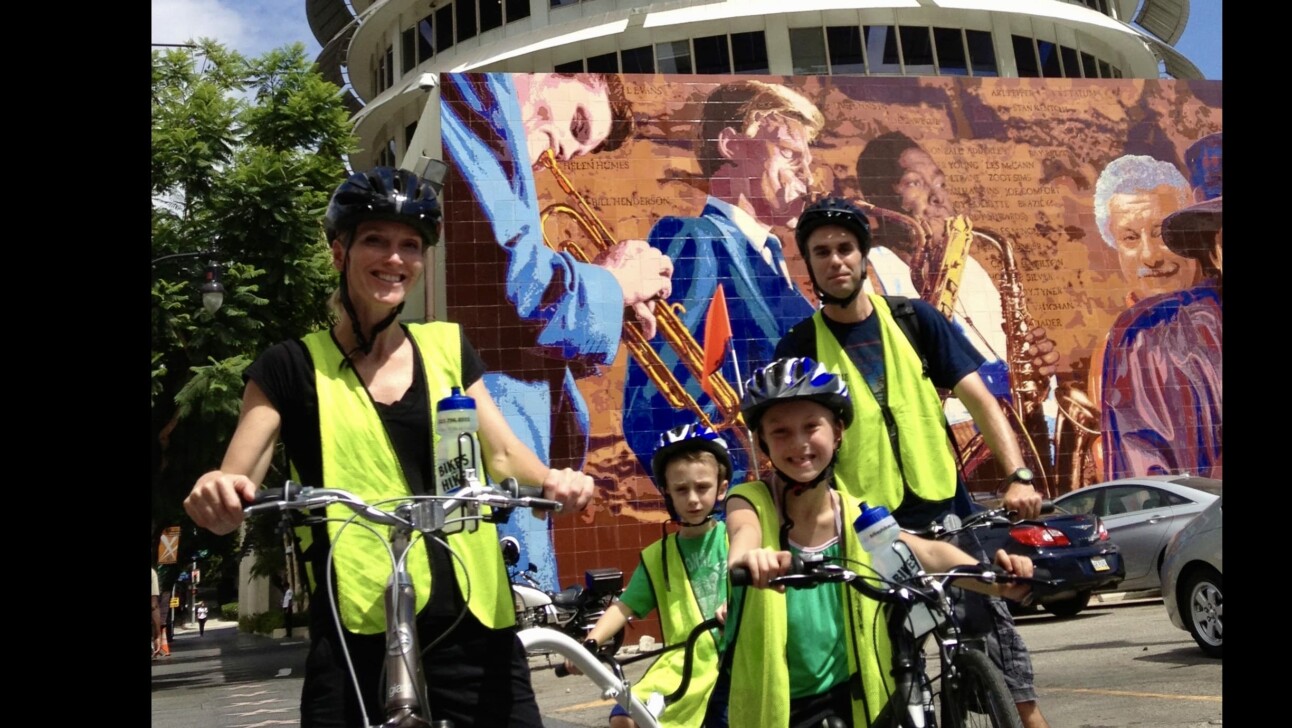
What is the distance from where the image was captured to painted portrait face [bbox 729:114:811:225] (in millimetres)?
22359

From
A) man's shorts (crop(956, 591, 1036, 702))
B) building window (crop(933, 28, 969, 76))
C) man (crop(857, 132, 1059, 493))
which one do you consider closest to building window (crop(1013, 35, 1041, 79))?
building window (crop(933, 28, 969, 76))

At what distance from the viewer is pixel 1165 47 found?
35.2 metres

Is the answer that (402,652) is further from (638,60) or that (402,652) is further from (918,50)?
(918,50)

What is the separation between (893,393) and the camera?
14.9 ft

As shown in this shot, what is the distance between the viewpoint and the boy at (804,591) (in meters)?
3.73

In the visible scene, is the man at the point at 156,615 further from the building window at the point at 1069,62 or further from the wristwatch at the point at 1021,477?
the building window at the point at 1069,62

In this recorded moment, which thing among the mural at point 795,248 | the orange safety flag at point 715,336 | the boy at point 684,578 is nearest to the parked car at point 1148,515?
the mural at point 795,248

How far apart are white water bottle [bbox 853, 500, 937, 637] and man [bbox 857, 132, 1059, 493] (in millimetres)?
18871

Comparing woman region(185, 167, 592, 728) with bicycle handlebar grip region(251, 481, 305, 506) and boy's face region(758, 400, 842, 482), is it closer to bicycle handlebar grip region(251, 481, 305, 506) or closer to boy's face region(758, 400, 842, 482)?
bicycle handlebar grip region(251, 481, 305, 506)

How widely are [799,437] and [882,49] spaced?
1067 inches

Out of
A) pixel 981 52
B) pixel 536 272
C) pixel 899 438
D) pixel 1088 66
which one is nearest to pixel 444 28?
pixel 981 52

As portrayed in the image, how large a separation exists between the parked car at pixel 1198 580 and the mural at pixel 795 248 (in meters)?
10.8
